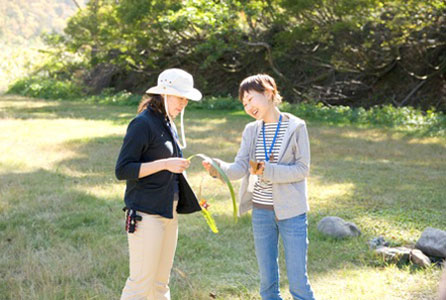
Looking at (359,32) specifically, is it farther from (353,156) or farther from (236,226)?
(236,226)

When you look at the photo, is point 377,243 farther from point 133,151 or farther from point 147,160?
point 133,151

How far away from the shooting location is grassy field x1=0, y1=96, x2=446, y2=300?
4.43 m

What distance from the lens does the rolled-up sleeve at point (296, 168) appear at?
328 centimetres

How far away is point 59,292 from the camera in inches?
164

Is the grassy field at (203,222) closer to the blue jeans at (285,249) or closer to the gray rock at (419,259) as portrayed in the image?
the gray rock at (419,259)

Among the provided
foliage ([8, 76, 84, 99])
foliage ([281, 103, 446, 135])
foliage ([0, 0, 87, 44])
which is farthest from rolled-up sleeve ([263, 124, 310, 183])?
foliage ([0, 0, 87, 44])

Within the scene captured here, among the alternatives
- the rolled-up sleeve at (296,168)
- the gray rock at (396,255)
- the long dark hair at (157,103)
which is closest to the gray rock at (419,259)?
the gray rock at (396,255)

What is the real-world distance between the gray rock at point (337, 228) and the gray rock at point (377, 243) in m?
0.31

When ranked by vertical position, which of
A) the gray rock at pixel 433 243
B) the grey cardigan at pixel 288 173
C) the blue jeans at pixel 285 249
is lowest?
the gray rock at pixel 433 243

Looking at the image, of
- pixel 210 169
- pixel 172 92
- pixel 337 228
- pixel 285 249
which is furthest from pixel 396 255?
pixel 172 92

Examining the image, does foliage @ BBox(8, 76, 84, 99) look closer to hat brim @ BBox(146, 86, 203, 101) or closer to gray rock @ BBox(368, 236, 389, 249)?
gray rock @ BBox(368, 236, 389, 249)

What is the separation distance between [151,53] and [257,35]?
17.9ft

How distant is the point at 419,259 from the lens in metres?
4.88

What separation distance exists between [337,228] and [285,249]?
8.12 ft
